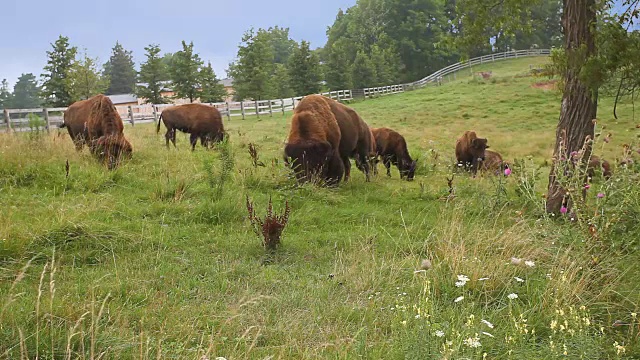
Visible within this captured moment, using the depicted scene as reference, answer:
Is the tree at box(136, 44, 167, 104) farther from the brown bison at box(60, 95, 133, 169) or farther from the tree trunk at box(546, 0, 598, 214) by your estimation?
the tree trunk at box(546, 0, 598, 214)

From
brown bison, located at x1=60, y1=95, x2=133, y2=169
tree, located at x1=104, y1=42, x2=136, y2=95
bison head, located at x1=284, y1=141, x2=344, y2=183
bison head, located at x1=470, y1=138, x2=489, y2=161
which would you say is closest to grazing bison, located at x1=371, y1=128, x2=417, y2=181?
bison head, located at x1=470, y1=138, x2=489, y2=161

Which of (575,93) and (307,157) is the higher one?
(575,93)

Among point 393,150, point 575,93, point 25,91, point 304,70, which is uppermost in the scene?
point 25,91

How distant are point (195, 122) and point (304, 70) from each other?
105 feet

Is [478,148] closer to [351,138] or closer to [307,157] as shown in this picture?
[351,138]

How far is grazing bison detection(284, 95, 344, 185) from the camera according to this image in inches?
311

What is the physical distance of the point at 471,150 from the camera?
14430 mm

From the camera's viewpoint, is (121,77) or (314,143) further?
(121,77)

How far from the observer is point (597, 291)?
3.82 metres

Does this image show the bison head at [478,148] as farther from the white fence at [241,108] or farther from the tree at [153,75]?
the tree at [153,75]

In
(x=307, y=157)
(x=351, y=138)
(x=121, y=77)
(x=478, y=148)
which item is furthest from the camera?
(x=121, y=77)

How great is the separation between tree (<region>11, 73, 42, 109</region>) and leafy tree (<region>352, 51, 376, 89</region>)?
75949mm

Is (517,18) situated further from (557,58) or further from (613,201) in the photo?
(613,201)

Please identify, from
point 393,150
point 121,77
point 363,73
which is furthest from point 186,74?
point 121,77
